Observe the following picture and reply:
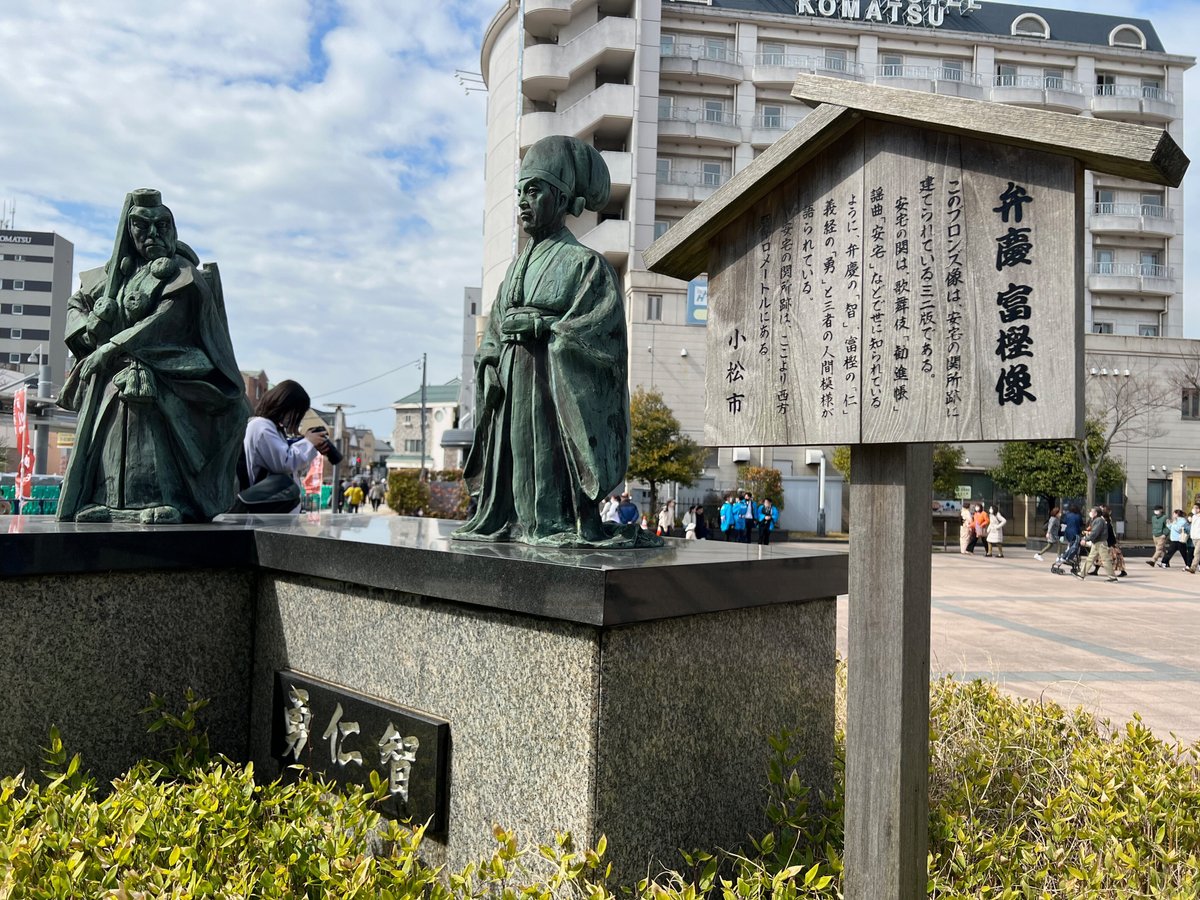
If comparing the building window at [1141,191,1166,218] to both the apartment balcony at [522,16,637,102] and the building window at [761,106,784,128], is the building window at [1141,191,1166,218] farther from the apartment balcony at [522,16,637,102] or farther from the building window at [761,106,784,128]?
the apartment balcony at [522,16,637,102]

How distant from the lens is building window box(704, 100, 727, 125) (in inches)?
1310

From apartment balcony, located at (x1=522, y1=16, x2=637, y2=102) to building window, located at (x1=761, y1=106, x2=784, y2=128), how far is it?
233 inches

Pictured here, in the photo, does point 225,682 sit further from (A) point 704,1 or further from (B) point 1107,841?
(A) point 704,1

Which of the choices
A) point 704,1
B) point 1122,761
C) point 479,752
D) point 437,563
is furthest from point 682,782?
point 704,1

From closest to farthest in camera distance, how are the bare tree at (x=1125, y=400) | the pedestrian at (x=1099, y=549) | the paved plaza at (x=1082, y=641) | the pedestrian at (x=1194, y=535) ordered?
1. the paved plaza at (x=1082, y=641)
2. the pedestrian at (x=1099, y=549)
3. the pedestrian at (x=1194, y=535)
4. the bare tree at (x=1125, y=400)

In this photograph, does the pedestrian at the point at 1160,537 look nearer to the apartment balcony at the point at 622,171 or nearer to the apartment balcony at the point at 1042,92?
the apartment balcony at the point at 1042,92

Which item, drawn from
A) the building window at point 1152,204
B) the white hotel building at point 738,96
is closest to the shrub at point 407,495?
the white hotel building at point 738,96

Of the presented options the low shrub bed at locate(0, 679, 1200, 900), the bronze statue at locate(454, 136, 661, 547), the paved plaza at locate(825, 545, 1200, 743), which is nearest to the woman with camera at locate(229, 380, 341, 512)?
the low shrub bed at locate(0, 679, 1200, 900)

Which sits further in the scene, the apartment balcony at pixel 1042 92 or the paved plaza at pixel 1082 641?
the apartment balcony at pixel 1042 92

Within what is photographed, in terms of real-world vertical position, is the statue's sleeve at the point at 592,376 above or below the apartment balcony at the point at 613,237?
below

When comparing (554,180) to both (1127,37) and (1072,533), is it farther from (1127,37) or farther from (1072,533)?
(1127,37)

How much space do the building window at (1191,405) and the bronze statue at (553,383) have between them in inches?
1357

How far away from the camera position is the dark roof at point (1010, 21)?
114 feet

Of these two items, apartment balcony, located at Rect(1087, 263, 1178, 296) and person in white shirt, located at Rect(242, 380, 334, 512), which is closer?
person in white shirt, located at Rect(242, 380, 334, 512)
